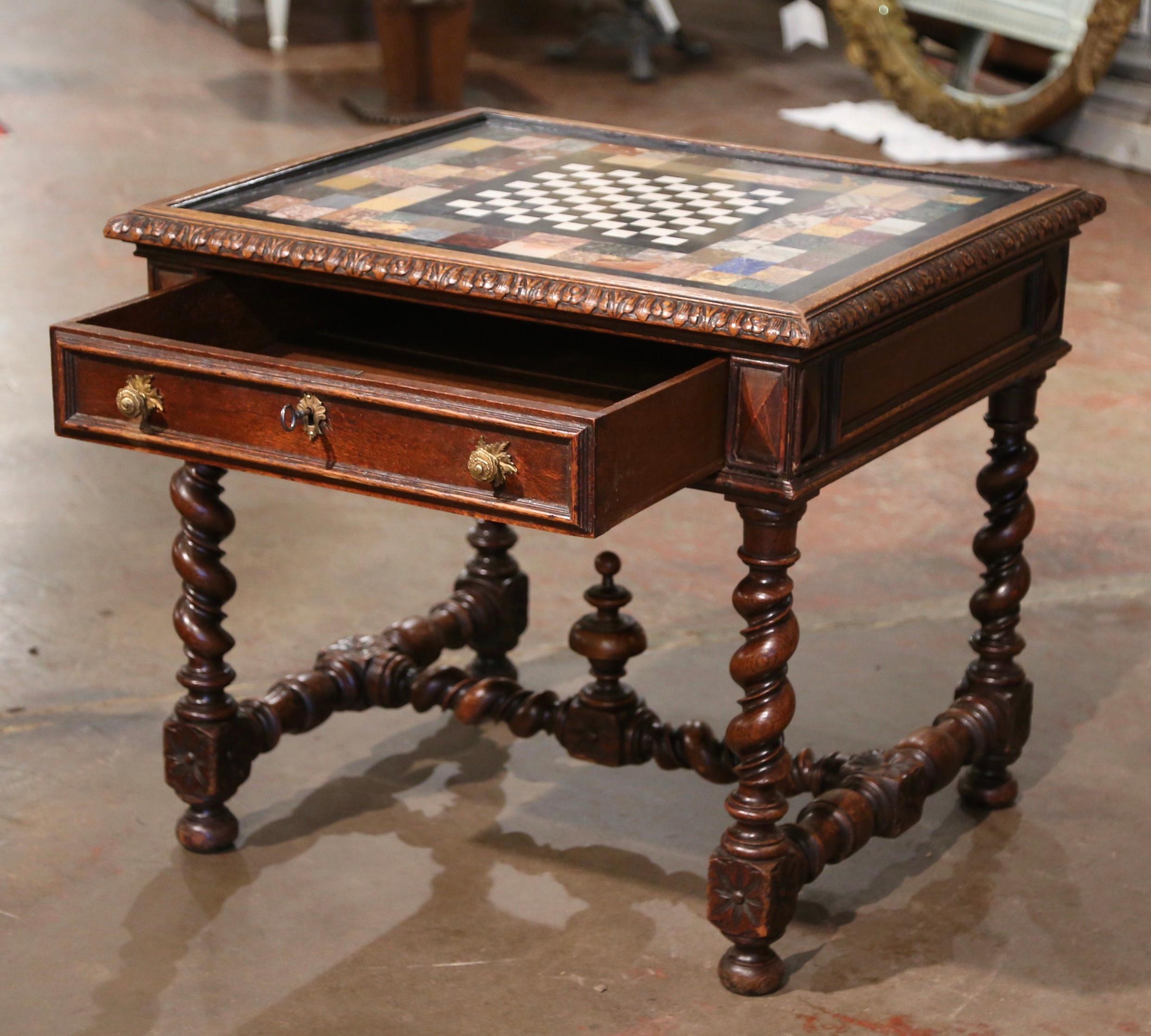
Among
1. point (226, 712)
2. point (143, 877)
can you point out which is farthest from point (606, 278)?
point (143, 877)

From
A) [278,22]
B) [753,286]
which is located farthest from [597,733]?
[278,22]

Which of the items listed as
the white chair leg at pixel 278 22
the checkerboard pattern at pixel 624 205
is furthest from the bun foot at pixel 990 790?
the white chair leg at pixel 278 22

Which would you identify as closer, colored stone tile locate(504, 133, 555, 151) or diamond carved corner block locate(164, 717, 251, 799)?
diamond carved corner block locate(164, 717, 251, 799)

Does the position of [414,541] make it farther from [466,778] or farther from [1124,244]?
[1124,244]

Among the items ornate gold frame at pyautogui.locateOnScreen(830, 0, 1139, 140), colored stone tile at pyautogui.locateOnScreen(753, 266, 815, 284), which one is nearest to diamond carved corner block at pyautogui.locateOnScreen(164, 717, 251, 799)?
colored stone tile at pyautogui.locateOnScreen(753, 266, 815, 284)

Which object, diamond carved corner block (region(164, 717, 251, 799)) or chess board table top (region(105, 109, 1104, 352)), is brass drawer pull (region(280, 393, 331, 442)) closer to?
chess board table top (region(105, 109, 1104, 352))

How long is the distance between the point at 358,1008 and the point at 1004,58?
6308mm

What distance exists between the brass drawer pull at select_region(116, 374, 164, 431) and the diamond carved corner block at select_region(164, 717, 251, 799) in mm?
689

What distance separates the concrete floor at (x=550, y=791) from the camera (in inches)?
99.6

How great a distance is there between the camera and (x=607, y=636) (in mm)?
2924

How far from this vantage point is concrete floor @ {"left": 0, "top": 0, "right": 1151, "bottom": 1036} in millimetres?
2529

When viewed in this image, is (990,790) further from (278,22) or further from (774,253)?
(278,22)

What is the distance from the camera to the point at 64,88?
8.39 meters

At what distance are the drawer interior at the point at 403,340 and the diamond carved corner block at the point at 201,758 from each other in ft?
1.97
